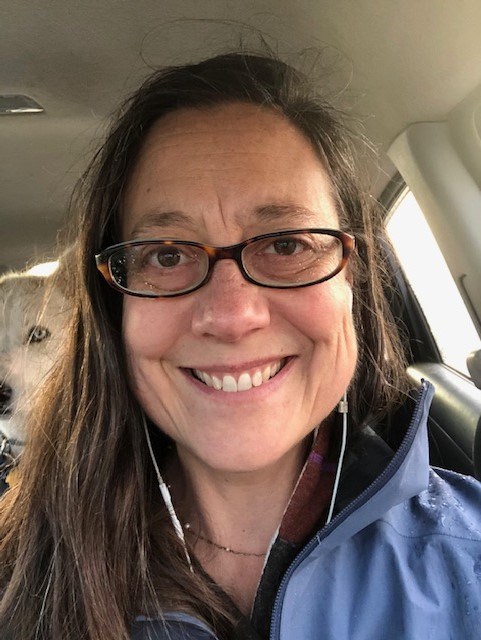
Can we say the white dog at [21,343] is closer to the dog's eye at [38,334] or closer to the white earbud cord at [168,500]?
the dog's eye at [38,334]

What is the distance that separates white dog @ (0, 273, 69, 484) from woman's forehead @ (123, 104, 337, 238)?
1.78ft

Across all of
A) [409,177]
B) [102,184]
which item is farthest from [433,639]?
[409,177]

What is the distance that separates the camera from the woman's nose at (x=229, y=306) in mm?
1076

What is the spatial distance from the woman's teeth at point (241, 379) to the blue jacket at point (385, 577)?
0.89 ft

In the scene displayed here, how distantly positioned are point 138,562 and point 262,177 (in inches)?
31.1

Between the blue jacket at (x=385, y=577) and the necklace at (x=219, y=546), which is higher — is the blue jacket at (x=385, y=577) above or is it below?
below

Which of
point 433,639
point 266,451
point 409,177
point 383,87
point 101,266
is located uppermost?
point 383,87

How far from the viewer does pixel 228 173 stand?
1217mm

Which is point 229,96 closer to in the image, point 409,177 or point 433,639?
point 409,177

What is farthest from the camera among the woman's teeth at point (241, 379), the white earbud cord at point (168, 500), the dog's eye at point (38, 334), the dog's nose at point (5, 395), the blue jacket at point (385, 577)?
the dog's nose at point (5, 395)

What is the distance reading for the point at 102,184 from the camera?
1.35 meters

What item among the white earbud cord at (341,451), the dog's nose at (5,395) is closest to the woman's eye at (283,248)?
the white earbud cord at (341,451)

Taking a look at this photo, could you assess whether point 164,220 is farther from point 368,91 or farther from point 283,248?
point 368,91

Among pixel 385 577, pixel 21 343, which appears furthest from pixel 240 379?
pixel 21 343
